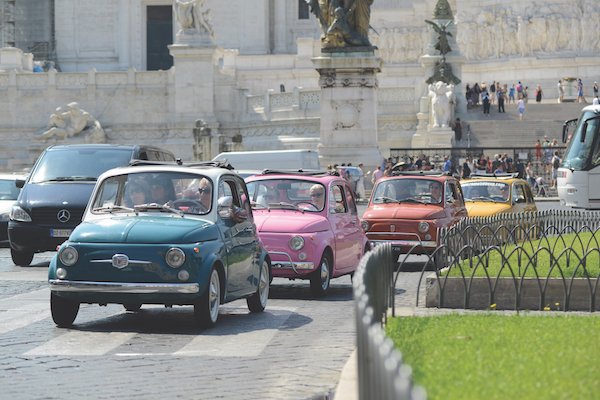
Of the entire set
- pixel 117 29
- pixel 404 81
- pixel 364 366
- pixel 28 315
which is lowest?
pixel 28 315

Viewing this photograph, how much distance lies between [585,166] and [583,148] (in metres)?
0.50

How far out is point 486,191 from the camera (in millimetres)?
19266

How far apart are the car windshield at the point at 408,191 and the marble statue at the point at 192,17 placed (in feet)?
107

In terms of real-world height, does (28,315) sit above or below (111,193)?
below

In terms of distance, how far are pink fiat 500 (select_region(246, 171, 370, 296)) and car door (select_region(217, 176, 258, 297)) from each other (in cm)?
128

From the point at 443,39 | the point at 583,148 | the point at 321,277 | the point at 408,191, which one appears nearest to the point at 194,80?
the point at 443,39

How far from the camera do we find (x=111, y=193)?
10156 millimetres

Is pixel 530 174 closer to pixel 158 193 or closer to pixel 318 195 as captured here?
pixel 318 195

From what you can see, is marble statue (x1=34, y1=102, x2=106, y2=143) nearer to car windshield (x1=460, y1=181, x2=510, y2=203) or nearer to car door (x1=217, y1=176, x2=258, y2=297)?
car windshield (x1=460, y1=181, x2=510, y2=203)

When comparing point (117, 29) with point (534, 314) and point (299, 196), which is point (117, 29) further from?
point (534, 314)

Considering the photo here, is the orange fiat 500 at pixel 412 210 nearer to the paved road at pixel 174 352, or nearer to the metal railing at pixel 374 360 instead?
the paved road at pixel 174 352

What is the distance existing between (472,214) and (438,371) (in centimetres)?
1307

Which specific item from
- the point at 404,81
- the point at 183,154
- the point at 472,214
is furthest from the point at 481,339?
the point at 404,81

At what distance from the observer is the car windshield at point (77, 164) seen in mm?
15789
